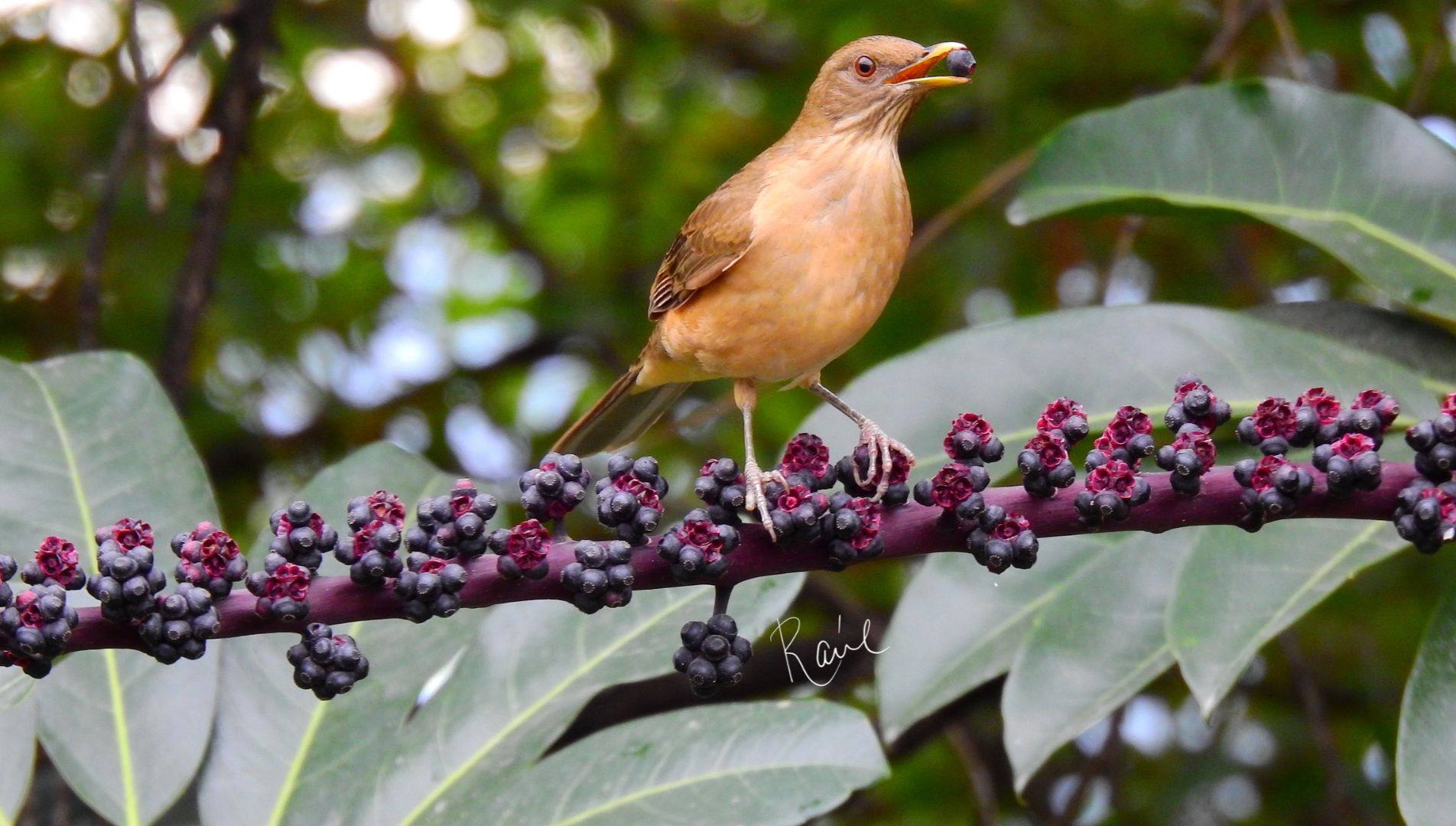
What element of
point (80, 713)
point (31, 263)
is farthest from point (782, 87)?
point (80, 713)

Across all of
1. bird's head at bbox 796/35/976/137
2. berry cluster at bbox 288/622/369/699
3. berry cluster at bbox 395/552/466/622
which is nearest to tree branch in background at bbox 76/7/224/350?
bird's head at bbox 796/35/976/137

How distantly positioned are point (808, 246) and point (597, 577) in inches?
47.9

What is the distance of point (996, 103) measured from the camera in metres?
5.49

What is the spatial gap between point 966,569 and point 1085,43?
299 centimetres

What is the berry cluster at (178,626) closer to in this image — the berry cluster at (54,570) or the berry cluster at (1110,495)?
the berry cluster at (54,570)

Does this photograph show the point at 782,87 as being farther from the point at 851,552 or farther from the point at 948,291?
Result: the point at 851,552

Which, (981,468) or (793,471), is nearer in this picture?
(981,468)

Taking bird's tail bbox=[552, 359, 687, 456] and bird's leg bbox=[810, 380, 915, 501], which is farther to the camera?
bird's tail bbox=[552, 359, 687, 456]

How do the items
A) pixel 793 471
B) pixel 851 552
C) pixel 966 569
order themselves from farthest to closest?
pixel 966 569 < pixel 793 471 < pixel 851 552

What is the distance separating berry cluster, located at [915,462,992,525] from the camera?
2021mm

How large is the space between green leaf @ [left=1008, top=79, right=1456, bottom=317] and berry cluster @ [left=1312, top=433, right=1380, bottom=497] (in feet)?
4.48

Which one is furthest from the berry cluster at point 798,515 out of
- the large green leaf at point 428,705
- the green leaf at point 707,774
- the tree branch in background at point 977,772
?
the tree branch in background at point 977,772

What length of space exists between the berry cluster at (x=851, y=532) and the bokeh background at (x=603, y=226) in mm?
2861

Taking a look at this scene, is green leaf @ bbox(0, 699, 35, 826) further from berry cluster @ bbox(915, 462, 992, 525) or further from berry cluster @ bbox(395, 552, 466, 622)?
berry cluster @ bbox(915, 462, 992, 525)
